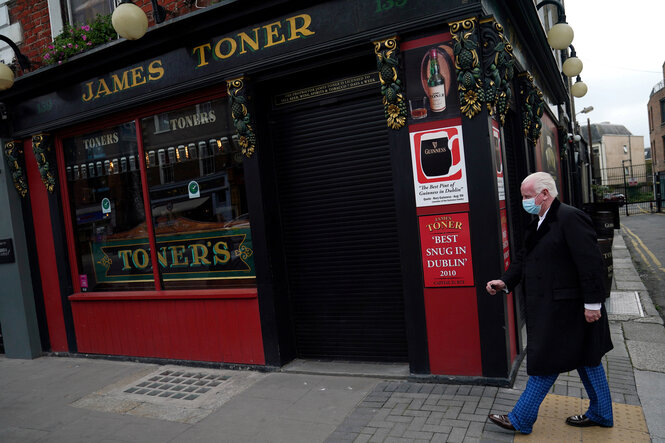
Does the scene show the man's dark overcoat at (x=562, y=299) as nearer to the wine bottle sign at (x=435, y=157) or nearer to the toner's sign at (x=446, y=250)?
the toner's sign at (x=446, y=250)

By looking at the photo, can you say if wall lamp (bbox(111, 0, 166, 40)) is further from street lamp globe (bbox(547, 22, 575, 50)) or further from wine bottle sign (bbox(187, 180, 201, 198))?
street lamp globe (bbox(547, 22, 575, 50))

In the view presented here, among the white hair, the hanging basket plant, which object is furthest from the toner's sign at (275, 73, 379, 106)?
the hanging basket plant

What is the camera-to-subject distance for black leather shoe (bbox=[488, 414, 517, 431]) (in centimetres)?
357

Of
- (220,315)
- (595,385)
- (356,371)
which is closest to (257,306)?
(220,315)

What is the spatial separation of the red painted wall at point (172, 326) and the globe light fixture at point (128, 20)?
3153 millimetres

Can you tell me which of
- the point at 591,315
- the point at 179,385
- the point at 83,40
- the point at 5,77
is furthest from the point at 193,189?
the point at 591,315

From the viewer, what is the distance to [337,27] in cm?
489

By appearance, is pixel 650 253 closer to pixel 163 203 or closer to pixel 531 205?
pixel 531 205

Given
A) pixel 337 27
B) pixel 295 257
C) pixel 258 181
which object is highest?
pixel 337 27

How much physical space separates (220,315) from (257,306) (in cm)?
58

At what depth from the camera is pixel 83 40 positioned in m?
6.51

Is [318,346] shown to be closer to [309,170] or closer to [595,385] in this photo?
[309,170]

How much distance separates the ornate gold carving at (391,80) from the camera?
463 cm

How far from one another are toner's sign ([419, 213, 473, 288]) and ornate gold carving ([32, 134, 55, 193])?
560cm
